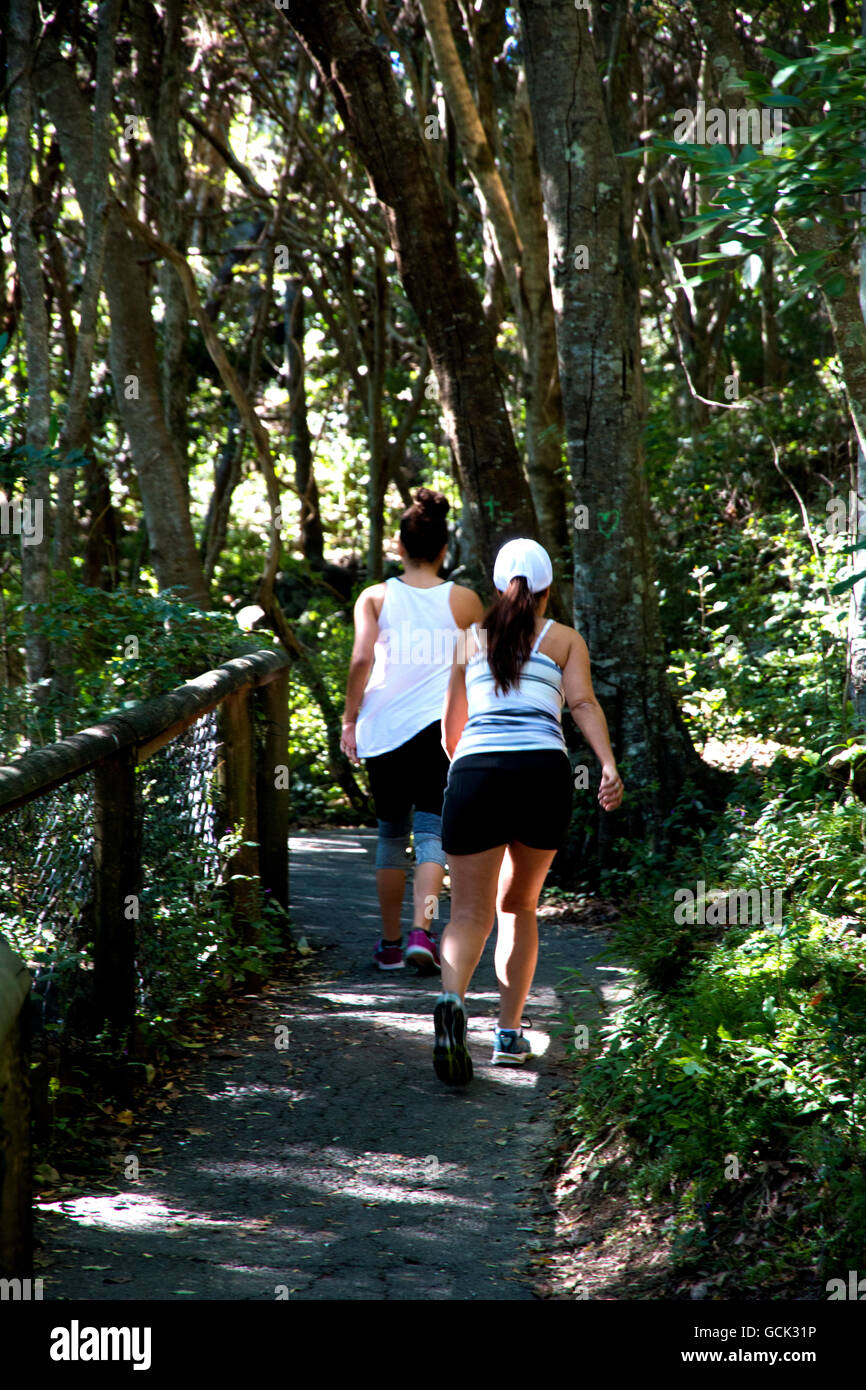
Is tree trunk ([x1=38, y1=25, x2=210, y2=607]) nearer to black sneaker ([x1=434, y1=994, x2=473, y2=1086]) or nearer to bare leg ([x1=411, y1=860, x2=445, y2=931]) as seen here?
bare leg ([x1=411, y1=860, x2=445, y2=931])

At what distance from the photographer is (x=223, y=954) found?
5.61 metres

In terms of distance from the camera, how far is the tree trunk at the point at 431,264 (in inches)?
307

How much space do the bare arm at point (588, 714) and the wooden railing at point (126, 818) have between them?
56.8 inches

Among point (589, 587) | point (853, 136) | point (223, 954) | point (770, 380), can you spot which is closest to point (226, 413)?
point (770, 380)

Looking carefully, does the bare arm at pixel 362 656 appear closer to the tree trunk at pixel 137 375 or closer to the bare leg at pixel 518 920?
the bare leg at pixel 518 920

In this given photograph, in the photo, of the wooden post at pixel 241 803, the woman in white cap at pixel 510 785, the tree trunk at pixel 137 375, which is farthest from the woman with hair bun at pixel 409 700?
the tree trunk at pixel 137 375

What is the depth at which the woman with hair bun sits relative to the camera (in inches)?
239

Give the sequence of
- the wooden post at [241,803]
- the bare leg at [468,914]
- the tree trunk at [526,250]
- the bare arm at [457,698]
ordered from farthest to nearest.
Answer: the tree trunk at [526,250]
the wooden post at [241,803]
the bare arm at [457,698]
the bare leg at [468,914]

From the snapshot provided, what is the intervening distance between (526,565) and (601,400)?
3.14 metres

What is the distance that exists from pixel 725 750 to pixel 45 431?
523 cm

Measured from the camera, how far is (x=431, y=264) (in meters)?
7.91

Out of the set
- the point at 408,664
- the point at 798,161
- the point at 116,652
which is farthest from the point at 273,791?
the point at 798,161

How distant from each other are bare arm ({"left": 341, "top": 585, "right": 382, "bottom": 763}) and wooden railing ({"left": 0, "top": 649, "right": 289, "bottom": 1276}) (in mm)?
462

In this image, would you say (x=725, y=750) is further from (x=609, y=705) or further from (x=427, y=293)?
(x=427, y=293)
